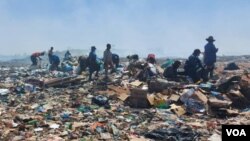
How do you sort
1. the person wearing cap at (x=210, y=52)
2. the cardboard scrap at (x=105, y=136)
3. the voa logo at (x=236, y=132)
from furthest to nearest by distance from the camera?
the person wearing cap at (x=210, y=52)
the cardboard scrap at (x=105, y=136)
the voa logo at (x=236, y=132)

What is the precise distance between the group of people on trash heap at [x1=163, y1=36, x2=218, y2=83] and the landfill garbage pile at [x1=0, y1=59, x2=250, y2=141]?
523 mm

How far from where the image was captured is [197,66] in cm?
1491

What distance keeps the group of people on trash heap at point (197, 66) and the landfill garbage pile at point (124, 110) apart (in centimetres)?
52

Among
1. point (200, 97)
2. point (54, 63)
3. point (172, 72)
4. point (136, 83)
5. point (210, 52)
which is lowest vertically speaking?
point (200, 97)

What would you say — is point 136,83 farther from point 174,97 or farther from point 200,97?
point 200,97

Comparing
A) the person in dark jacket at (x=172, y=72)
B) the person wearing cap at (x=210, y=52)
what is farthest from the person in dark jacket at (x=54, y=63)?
the person wearing cap at (x=210, y=52)

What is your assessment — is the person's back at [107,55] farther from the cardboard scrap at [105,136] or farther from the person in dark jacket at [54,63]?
the cardboard scrap at [105,136]

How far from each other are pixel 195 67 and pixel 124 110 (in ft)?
14.0

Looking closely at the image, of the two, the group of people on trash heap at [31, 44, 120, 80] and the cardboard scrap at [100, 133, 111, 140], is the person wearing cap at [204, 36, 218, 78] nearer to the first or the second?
the group of people on trash heap at [31, 44, 120, 80]

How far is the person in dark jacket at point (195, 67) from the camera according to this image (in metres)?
14.9

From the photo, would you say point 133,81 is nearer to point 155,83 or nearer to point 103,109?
point 155,83

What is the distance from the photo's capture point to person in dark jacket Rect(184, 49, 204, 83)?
14.9 m

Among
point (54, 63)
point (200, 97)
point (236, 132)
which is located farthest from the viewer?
point (54, 63)

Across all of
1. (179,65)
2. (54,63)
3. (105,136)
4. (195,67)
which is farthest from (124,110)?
(54,63)
